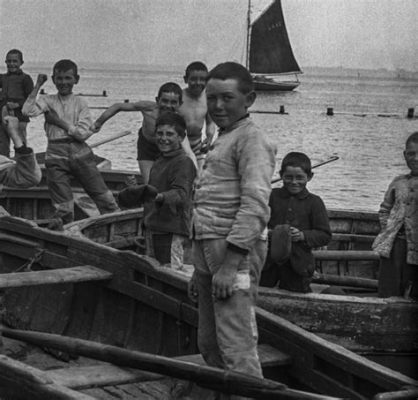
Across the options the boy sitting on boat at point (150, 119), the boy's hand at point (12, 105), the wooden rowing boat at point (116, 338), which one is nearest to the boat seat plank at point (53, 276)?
the wooden rowing boat at point (116, 338)

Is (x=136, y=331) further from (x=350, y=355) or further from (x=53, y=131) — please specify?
(x=53, y=131)

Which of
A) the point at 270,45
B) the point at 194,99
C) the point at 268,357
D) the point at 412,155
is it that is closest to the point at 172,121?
the point at 412,155

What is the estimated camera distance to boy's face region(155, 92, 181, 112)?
7648mm

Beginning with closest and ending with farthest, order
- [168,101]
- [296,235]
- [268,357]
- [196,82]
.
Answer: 1. [268,357]
2. [296,235]
3. [168,101]
4. [196,82]

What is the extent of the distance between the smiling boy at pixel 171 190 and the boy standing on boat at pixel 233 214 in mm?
1975

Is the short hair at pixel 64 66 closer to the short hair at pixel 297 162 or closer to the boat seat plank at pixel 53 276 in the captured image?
the boat seat plank at pixel 53 276

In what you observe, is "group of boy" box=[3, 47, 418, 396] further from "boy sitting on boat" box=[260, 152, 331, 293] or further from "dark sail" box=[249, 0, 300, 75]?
"dark sail" box=[249, 0, 300, 75]

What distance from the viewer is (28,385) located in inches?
168

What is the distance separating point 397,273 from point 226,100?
2.78 meters

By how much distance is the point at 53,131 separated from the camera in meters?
9.03

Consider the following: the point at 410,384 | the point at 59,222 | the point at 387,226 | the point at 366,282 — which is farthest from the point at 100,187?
the point at 410,384

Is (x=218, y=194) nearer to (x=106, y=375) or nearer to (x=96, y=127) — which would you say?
(x=106, y=375)

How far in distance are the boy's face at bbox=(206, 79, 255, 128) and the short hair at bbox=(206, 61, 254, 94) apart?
0.05 ft

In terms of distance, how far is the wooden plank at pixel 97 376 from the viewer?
437cm
